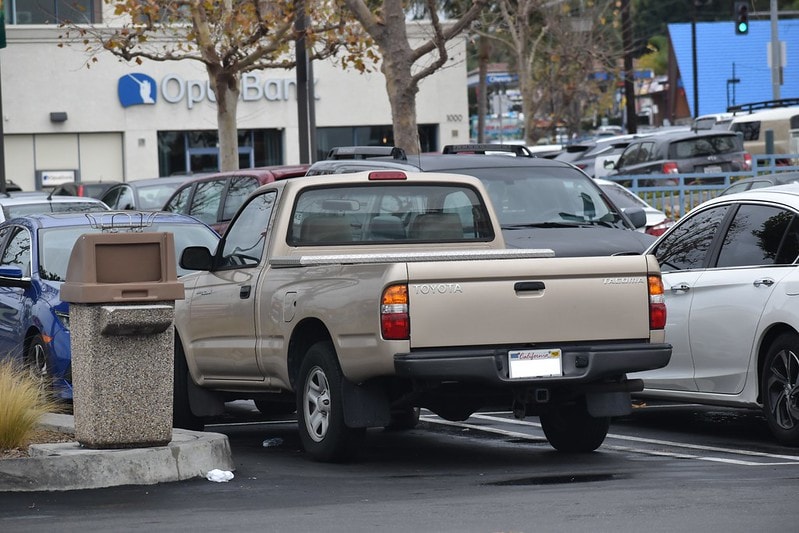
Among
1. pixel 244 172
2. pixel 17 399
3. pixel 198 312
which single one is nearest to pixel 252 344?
pixel 198 312

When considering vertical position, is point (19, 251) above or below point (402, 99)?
below

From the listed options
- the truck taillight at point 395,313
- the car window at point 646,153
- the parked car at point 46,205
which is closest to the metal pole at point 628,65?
the car window at point 646,153

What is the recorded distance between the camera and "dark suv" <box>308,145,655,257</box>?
13648 mm

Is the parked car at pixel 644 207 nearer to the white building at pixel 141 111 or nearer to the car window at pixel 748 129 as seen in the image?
the car window at pixel 748 129

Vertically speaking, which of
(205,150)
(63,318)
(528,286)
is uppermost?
(205,150)

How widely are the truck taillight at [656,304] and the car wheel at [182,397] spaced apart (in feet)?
12.5

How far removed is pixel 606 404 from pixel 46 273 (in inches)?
217

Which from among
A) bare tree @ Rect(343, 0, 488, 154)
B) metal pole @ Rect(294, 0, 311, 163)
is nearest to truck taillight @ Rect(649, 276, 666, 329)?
bare tree @ Rect(343, 0, 488, 154)

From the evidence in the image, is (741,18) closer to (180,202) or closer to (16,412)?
(180,202)

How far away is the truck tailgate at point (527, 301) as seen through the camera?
344 inches

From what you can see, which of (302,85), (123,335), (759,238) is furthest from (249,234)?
(302,85)

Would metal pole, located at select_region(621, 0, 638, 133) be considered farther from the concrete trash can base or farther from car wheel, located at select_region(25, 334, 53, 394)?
the concrete trash can base

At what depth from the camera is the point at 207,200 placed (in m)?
19.0

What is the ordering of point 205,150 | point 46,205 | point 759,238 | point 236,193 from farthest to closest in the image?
1. point 205,150
2. point 46,205
3. point 236,193
4. point 759,238
